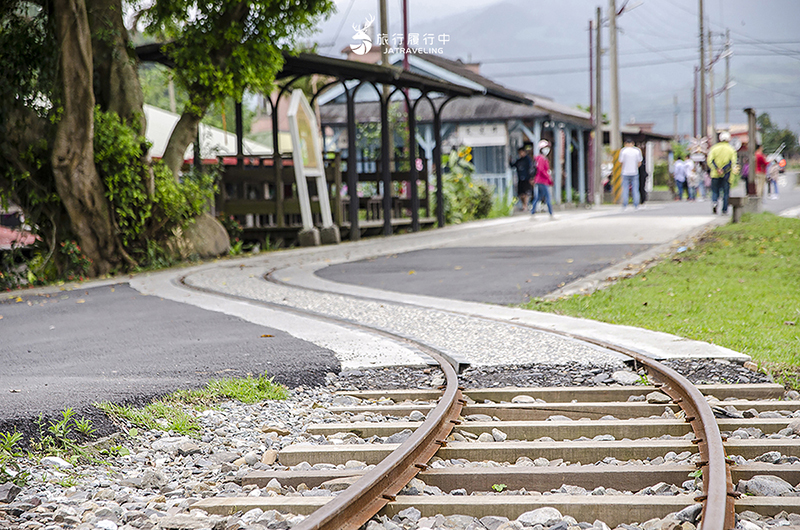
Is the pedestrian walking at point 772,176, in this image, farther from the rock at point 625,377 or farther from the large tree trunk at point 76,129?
the rock at point 625,377

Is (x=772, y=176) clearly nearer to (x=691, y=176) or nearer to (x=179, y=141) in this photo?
(x=691, y=176)

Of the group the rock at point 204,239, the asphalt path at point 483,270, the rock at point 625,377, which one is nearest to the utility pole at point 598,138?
the asphalt path at point 483,270

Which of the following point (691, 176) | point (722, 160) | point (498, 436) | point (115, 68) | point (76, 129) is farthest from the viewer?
point (691, 176)

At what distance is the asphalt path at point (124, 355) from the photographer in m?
4.93

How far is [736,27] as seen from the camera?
6269 cm

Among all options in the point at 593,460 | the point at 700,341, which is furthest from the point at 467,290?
the point at 593,460

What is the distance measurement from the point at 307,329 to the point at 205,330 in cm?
90

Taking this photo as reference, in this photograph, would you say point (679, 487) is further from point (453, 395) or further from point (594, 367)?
point (594, 367)

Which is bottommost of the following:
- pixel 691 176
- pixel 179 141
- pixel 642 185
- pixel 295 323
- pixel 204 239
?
pixel 295 323

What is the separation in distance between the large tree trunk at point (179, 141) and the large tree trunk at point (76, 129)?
156 centimetres

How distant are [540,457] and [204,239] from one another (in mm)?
11468

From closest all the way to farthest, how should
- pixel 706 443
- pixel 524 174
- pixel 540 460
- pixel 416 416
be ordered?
pixel 706 443
pixel 540 460
pixel 416 416
pixel 524 174

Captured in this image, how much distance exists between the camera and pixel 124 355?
6402 millimetres

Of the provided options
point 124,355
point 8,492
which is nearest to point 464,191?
point 124,355
